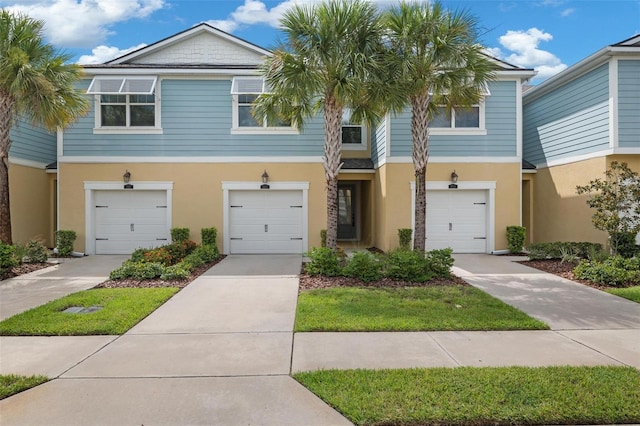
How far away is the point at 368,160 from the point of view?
1403 cm

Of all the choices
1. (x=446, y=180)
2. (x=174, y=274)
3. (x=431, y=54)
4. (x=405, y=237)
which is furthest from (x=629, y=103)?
(x=174, y=274)

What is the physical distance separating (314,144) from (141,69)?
6145 mm

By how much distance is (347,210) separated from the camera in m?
16.7

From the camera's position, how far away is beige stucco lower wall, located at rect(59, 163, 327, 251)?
41.1ft

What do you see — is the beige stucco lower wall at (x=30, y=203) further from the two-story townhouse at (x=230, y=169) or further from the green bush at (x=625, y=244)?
the green bush at (x=625, y=244)

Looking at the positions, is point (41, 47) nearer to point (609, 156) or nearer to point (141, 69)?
point (141, 69)

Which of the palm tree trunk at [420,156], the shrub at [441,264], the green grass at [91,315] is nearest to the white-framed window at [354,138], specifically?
the palm tree trunk at [420,156]

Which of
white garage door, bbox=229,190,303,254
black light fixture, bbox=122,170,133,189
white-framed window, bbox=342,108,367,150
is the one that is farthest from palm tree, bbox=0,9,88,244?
white-framed window, bbox=342,108,367,150

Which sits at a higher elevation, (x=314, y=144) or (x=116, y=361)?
(x=314, y=144)

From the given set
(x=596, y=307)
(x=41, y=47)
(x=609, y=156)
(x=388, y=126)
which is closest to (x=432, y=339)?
(x=596, y=307)

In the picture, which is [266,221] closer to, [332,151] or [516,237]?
[332,151]

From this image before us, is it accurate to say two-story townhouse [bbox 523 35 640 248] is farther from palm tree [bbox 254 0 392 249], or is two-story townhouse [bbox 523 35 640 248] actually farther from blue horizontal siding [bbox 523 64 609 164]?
palm tree [bbox 254 0 392 249]

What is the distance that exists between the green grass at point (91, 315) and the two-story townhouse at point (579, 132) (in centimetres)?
1181

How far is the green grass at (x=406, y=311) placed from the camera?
5.25 metres
